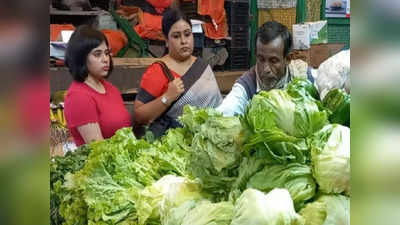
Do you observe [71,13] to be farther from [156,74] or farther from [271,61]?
[271,61]

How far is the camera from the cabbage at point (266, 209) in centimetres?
146

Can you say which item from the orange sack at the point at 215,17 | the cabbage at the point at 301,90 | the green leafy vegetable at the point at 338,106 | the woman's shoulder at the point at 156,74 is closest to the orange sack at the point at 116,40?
the orange sack at the point at 215,17

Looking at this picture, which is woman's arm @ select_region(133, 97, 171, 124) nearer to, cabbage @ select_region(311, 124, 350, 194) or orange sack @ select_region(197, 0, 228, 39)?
cabbage @ select_region(311, 124, 350, 194)

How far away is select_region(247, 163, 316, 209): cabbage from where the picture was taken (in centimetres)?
157


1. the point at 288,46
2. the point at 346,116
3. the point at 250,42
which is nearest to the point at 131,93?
the point at 250,42

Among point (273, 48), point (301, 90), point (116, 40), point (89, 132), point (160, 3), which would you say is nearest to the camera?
point (301, 90)

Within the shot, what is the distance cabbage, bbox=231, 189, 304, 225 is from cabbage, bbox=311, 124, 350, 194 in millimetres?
125

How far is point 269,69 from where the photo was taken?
312 cm

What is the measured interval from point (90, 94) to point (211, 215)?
6.28 feet

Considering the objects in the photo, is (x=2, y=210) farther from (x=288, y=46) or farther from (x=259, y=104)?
(x=288, y=46)

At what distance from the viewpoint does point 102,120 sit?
11.1ft

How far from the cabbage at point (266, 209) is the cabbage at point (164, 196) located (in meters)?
0.33

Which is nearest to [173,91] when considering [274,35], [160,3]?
[274,35]

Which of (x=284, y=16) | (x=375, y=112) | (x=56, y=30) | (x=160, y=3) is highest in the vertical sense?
(x=160, y=3)
